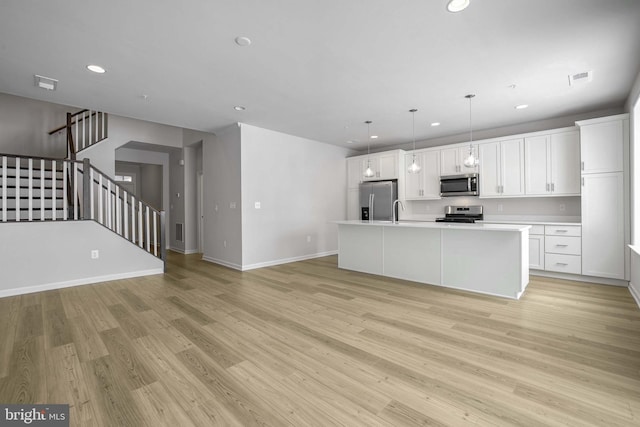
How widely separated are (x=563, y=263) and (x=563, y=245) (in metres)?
0.29

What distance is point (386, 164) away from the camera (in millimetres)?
6812

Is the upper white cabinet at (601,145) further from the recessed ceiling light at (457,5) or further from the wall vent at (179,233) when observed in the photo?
the wall vent at (179,233)

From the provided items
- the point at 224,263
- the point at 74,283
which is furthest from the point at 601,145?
the point at 74,283

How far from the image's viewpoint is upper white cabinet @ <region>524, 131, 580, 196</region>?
15.2 ft

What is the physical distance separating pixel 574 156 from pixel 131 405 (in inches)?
249

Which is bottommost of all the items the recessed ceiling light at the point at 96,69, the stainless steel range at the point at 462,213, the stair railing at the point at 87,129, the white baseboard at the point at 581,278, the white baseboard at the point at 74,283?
the white baseboard at the point at 581,278

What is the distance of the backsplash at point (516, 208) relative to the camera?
4.98 meters

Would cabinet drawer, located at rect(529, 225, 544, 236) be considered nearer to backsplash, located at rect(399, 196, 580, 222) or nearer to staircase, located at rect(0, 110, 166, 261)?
backsplash, located at rect(399, 196, 580, 222)

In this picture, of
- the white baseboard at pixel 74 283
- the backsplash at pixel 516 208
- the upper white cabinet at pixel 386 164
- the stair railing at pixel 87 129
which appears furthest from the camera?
the upper white cabinet at pixel 386 164

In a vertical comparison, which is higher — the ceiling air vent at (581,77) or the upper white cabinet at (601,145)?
the ceiling air vent at (581,77)

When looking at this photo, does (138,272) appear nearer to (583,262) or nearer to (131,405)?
(131,405)

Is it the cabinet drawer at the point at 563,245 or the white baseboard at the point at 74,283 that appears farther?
the cabinet drawer at the point at 563,245

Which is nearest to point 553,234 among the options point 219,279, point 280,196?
point 280,196

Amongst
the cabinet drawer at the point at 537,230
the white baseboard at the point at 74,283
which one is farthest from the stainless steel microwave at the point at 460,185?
the white baseboard at the point at 74,283
